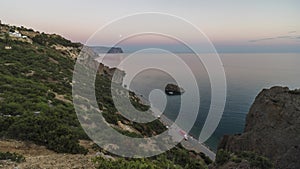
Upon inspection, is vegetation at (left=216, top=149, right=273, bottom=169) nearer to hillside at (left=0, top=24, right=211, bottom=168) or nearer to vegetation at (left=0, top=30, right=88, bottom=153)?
hillside at (left=0, top=24, right=211, bottom=168)

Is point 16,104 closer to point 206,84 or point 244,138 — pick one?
point 244,138

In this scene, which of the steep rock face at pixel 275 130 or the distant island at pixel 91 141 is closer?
the distant island at pixel 91 141

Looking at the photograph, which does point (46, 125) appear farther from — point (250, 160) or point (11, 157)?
point (250, 160)

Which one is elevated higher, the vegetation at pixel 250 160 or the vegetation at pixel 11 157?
the vegetation at pixel 250 160

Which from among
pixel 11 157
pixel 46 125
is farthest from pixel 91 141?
pixel 11 157

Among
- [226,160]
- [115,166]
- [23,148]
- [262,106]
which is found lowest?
[23,148]

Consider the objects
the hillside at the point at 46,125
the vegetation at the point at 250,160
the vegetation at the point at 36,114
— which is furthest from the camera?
the vegetation at the point at 36,114

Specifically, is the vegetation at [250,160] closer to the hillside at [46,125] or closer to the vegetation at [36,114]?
the hillside at [46,125]

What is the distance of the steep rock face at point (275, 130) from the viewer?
10.4m

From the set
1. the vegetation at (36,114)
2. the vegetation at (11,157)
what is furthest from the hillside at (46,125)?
the vegetation at (11,157)

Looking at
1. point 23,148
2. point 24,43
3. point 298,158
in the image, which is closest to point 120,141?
point 23,148

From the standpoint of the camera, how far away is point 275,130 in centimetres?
1216

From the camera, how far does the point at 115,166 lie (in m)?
7.24

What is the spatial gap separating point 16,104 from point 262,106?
43.7 feet
